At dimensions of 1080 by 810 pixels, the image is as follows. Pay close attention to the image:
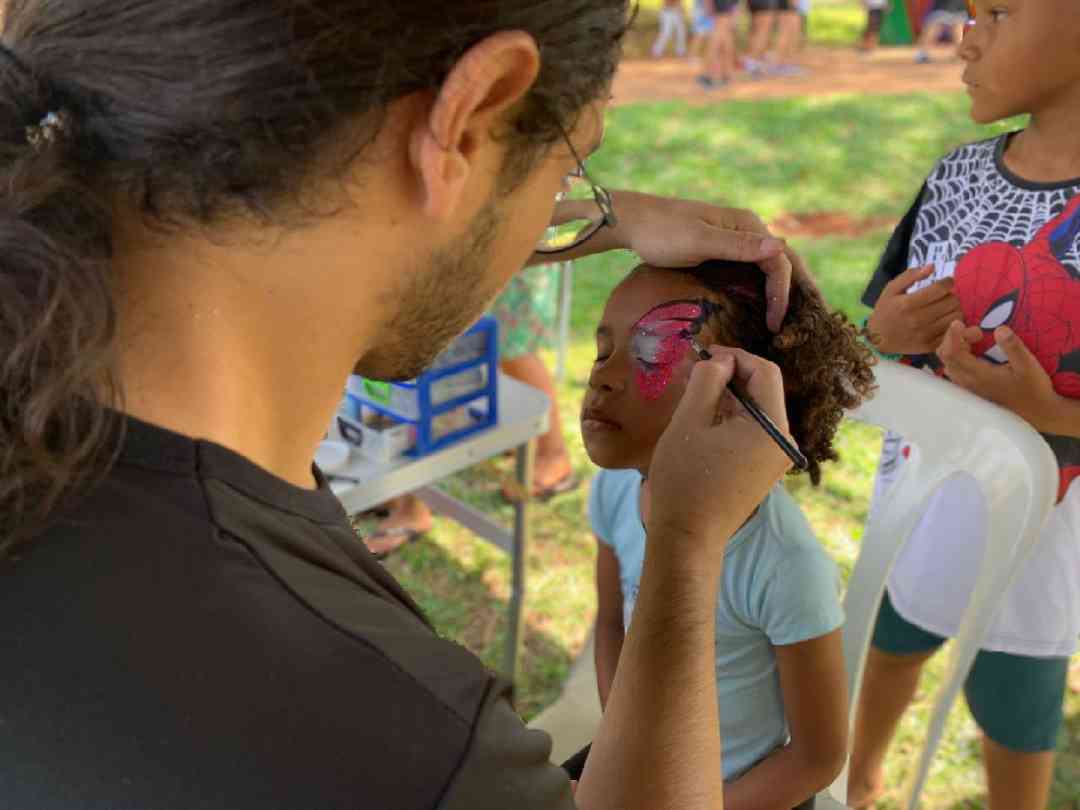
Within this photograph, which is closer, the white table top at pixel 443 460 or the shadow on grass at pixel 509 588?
the white table top at pixel 443 460

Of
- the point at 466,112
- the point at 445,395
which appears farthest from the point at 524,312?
the point at 466,112

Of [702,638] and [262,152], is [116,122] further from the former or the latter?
[702,638]

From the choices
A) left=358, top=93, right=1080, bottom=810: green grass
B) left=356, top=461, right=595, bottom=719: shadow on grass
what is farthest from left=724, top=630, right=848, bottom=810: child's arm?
left=356, top=461, right=595, bottom=719: shadow on grass

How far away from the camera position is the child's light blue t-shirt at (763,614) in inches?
53.7

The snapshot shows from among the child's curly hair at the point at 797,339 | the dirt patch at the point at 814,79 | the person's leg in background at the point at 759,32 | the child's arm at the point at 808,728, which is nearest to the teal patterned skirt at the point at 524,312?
the child's curly hair at the point at 797,339

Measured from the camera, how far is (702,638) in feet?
3.21

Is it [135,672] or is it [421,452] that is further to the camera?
[421,452]

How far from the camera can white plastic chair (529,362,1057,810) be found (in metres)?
1.47

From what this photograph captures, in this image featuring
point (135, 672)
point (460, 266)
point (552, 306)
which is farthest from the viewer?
point (552, 306)

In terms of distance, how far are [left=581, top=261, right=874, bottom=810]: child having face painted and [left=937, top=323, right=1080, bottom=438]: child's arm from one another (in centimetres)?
26

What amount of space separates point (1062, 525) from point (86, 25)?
1620mm

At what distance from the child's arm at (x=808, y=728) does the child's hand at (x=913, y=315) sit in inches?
22.9

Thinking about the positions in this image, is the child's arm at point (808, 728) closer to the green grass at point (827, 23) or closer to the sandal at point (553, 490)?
the sandal at point (553, 490)

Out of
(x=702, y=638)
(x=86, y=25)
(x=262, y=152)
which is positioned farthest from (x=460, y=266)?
(x=702, y=638)
